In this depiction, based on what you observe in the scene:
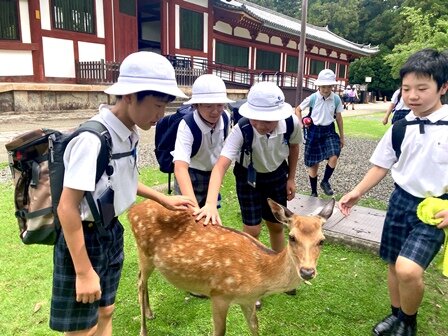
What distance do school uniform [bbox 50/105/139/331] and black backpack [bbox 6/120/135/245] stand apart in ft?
0.14

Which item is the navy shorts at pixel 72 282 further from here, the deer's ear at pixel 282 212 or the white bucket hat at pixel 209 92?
the white bucket hat at pixel 209 92

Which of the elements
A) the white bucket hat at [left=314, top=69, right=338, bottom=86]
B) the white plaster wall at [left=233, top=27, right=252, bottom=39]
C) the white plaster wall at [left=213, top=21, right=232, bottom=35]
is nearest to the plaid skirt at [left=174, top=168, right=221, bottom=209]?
the white bucket hat at [left=314, top=69, right=338, bottom=86]

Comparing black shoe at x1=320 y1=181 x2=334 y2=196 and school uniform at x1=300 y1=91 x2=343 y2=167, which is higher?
school uniform at x1=300 y1=91 x2=343 y2=167

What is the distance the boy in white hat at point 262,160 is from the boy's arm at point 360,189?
0.70 metres

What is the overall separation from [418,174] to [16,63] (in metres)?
13.7

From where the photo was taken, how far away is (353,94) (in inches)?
1252

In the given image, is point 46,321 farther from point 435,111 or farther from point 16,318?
point 435,111

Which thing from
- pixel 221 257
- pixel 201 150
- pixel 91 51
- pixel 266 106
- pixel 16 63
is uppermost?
pixel 91 51


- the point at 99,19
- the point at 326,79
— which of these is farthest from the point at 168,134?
the point at 99,19

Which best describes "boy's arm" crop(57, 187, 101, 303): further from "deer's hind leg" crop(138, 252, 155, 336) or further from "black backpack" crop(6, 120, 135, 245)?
"deer's hind leg" crop(138, 252, 155, 336)

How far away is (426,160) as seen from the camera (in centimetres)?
244

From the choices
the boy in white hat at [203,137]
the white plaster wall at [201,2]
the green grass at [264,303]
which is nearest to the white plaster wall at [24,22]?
the white plaster wall at [201,2]

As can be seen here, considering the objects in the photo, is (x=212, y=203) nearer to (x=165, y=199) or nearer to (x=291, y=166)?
(x=165, y=199)

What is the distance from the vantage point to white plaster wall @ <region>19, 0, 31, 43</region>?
1288 cm
